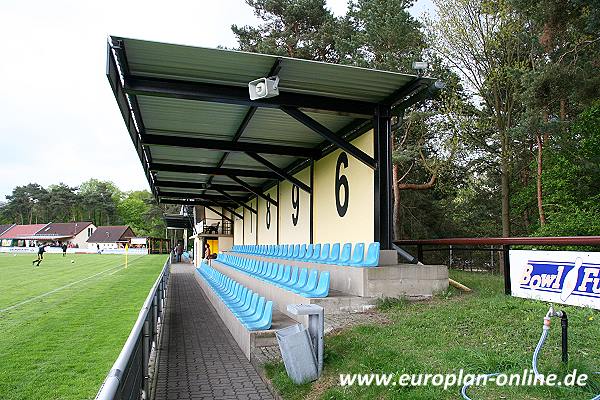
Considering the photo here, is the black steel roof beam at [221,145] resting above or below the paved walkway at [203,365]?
above

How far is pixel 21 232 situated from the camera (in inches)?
4203

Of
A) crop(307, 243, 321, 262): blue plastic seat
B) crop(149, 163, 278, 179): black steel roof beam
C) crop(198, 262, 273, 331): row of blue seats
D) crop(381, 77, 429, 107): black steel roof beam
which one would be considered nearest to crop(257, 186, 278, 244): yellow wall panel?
crop(149, 163, 278, 179): black steel roof beam

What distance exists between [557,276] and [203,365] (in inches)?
183

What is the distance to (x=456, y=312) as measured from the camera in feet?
20.5

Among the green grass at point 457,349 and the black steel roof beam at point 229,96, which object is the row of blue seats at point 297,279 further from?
the black steel roof beam at point 229,96

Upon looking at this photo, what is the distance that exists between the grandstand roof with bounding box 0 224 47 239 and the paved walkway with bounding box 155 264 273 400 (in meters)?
107

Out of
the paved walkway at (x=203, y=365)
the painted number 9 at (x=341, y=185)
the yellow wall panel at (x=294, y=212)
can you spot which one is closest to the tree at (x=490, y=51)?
the yellow wall panel at (x=294, y=212)

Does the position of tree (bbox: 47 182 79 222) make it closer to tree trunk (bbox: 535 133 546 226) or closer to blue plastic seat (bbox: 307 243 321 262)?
tree trunk (bbox: 535 133 546 226)

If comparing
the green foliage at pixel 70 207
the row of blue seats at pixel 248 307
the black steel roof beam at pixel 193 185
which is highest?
the green foliage at pixel 70 207

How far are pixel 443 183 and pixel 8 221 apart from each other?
12719 centimetres

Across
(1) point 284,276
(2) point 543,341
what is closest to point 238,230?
(1) point 284,276

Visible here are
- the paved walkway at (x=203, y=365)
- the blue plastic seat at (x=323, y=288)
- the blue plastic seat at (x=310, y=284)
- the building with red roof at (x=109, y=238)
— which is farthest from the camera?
the building with red roof at (x=109, y=238)

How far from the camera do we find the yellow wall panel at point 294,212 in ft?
53.1

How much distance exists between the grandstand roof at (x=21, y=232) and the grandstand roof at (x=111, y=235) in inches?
599
